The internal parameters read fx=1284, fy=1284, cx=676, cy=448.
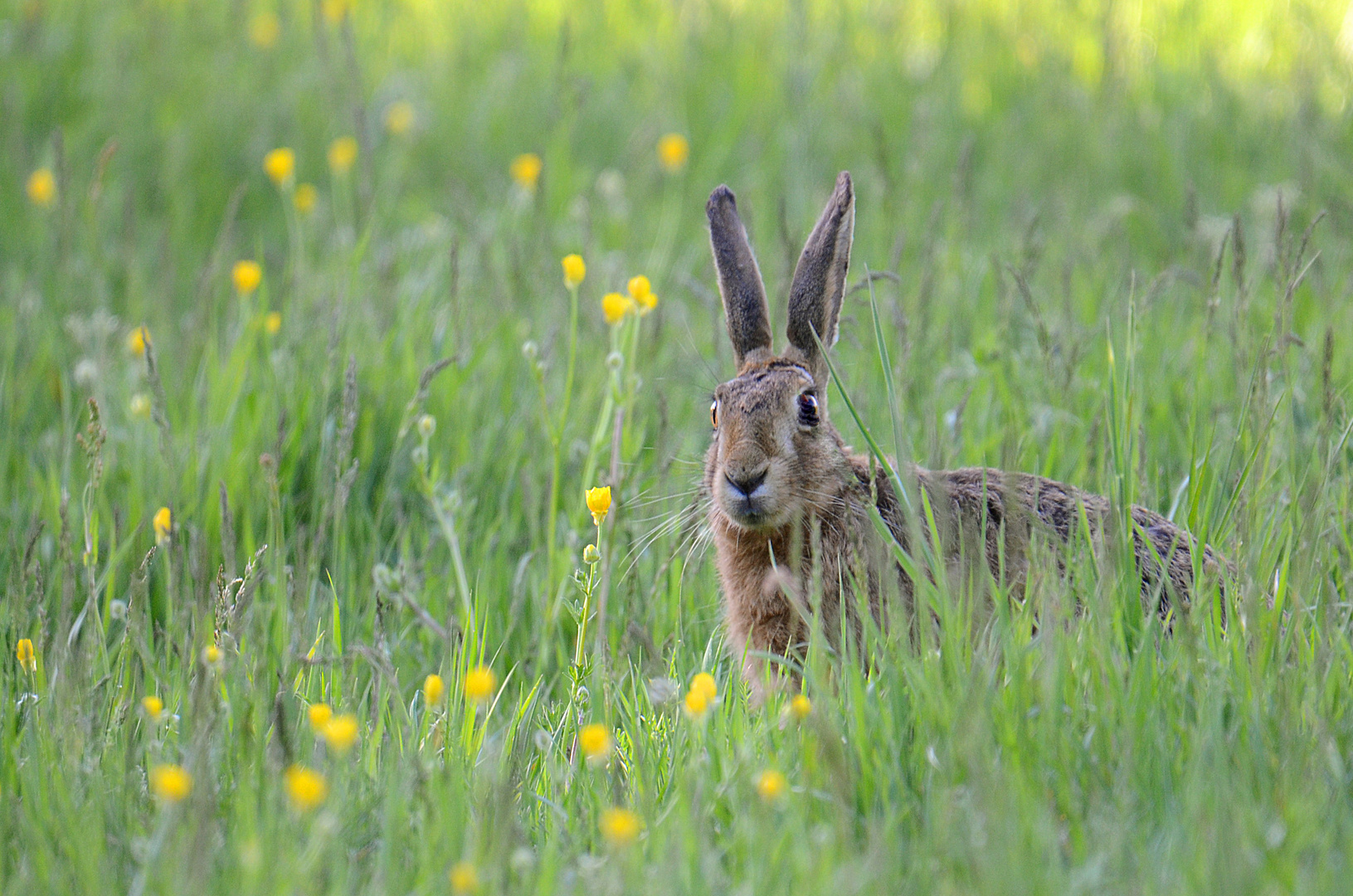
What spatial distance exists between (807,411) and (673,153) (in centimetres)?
328

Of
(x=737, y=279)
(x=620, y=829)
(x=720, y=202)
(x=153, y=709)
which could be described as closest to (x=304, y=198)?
(x=720, y=202)

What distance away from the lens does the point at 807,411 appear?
3.73 metres

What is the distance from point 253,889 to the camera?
201 cm

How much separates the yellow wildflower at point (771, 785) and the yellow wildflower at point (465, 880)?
505 mm

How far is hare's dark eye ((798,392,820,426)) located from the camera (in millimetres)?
3717

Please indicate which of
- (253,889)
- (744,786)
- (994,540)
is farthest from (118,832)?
(994,540)

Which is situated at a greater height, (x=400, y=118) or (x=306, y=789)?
(x=400, y=118)

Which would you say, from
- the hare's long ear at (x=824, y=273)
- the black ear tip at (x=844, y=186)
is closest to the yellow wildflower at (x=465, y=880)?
the hare's long ear at (x=824, y=273)

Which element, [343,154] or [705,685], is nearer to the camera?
[705,685]

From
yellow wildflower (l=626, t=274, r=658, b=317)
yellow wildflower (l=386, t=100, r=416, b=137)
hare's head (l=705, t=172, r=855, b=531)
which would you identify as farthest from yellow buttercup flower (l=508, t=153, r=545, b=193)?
yellow wildflower (l=626, t=274, r=658, b=317)

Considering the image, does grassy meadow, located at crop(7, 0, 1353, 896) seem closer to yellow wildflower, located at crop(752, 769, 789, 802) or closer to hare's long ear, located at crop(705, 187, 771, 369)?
yellow wildflower, located at crop(752, 769, 789, 802)

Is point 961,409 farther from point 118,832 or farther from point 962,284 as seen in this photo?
point 118,832

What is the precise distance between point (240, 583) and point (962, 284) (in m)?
3.85

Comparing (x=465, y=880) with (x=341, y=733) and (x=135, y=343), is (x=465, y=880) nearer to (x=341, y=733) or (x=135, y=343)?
(x=341, y=733)
